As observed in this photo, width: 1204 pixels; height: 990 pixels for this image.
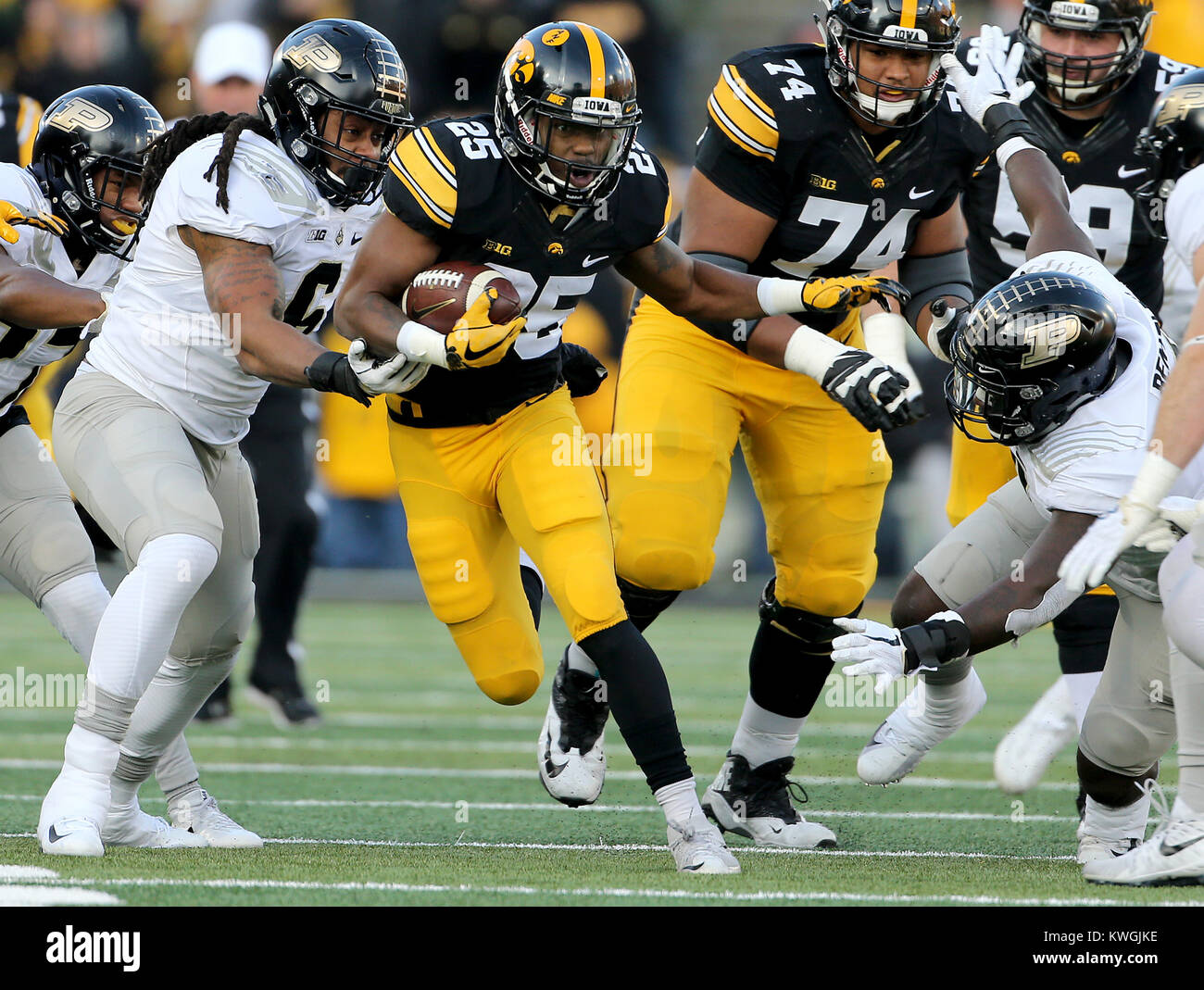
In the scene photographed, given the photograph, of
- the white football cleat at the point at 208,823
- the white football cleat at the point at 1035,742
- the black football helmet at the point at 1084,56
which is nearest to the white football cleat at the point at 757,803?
the white football cleat at the point at 1035,742

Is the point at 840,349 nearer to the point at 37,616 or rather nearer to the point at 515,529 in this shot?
the point at 515,529

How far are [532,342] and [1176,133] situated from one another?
1.44m

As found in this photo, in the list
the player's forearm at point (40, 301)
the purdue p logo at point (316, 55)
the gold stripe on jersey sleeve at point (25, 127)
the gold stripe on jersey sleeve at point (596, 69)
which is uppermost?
the gold stripe on jersey sleeve at point (596, 69)

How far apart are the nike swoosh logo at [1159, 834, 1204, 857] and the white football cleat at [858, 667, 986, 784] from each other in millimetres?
854

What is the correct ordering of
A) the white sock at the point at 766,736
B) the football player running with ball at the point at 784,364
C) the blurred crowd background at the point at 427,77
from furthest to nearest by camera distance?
the blurred crowd background at the point at 427,77 → the white sock at the point at 766,736 → the football player running with ball at the point at 784,364

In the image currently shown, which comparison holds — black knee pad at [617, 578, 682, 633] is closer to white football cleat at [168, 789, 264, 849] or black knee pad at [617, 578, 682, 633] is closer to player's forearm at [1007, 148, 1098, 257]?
white football cleat at [168, 789, 264, 849]

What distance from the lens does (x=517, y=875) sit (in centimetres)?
330

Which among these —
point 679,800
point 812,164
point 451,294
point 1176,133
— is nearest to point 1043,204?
point 1176,133

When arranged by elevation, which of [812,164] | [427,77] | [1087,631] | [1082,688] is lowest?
[427,77]

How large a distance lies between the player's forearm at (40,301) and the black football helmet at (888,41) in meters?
1.80

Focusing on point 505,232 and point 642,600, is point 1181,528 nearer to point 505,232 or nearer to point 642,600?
point 642,600

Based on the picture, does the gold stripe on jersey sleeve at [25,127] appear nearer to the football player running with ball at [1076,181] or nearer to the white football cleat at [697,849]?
the football player running with ball at [1076,181]

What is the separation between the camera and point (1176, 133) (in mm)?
3543

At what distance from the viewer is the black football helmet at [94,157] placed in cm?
400
